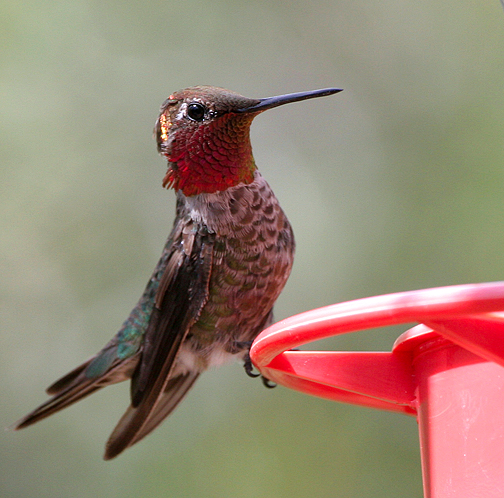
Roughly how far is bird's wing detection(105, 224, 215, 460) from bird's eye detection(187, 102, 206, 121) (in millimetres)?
441

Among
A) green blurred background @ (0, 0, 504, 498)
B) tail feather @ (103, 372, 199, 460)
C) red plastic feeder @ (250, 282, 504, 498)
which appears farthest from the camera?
green blurred background @ (0, 0, 504, 498)

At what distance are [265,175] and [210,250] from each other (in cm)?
437

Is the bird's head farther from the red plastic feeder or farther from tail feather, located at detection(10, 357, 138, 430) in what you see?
the red plastic feeder

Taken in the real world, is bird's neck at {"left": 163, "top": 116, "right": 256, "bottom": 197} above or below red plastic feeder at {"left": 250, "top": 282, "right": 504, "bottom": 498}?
above

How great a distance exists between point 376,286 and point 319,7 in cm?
352

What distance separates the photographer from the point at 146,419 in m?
3.05

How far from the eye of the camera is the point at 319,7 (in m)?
8.07

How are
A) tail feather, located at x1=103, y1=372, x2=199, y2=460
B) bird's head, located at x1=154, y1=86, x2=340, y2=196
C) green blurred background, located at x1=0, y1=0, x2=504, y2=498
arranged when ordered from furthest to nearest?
green blurred background, located at x1=0, y1=0, x2=504, y2=498 → tail feather, located at x1=103, y1=372, x2=199, y2=460 → bird's head, located at x1=154, y1=86, x2=340, y2=196

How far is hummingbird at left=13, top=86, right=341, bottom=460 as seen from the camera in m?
2.87

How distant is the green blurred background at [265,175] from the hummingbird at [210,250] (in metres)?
2.89

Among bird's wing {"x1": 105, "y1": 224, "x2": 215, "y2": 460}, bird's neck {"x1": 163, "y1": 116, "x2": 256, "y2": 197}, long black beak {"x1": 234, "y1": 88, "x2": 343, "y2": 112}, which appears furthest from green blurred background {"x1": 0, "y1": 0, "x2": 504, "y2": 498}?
long black beak {"x1": 234, "y1": 88, "x2": 343, "y2": 112}

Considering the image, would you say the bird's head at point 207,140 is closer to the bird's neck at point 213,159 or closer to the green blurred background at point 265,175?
the bird's neck at point 213,159

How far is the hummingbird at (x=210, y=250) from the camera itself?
287cm

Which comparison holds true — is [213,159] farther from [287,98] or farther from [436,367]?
[436,367]
